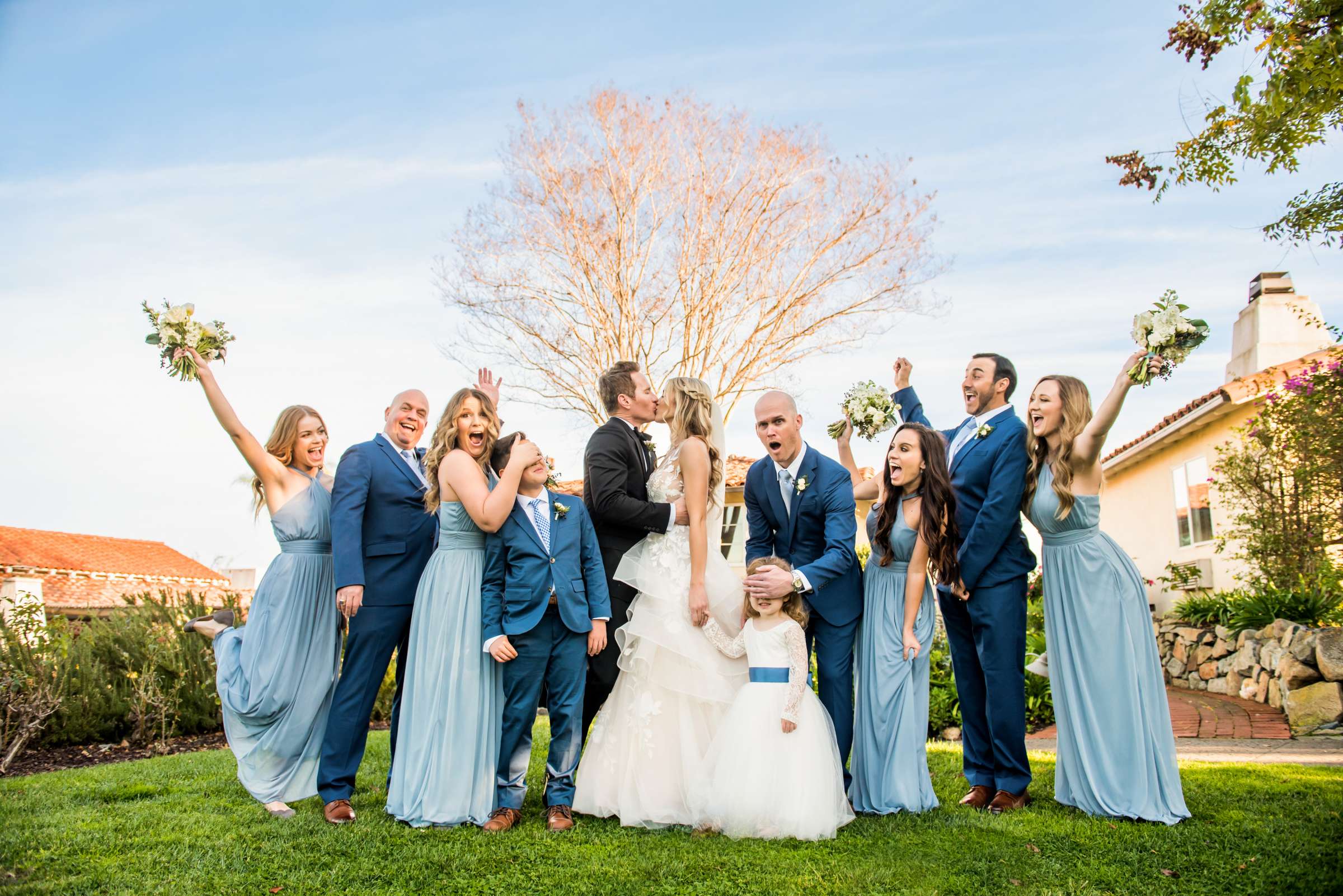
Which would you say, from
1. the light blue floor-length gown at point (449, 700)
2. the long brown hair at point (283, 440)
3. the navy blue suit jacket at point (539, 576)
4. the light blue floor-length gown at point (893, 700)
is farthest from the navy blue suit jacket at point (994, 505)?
the long brown hair at point (283, 440)

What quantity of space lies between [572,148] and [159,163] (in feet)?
36.3

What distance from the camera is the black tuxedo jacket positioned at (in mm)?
5266

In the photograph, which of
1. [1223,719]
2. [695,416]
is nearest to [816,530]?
[695,416]

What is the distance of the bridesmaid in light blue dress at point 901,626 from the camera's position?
5105 mm

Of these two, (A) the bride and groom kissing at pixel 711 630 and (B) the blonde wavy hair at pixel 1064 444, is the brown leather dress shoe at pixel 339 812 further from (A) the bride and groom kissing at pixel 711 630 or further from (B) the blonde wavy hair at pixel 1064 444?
(B) the blonde wavy hair at pixel 1064 444

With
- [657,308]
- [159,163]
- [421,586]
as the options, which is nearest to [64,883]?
[421,586]

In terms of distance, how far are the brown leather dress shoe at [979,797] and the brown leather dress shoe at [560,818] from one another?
219cm

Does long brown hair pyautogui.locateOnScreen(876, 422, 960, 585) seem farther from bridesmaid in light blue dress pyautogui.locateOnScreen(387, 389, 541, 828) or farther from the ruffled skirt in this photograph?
bridesmaid in light blue dress pyautogui.locateOnScreen(387, 389, 541, 828)

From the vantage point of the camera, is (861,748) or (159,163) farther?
(159,163)

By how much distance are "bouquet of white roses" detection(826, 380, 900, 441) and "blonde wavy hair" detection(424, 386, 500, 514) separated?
2220 millimetres

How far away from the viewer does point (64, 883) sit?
397cm

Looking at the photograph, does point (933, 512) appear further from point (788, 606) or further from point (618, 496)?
point (618, 496)

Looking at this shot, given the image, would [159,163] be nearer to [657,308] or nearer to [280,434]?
[280,434]

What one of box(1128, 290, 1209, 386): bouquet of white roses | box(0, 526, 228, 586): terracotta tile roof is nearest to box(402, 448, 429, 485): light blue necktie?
box(1128, 290, 1209, 386): bouquet of white roses
